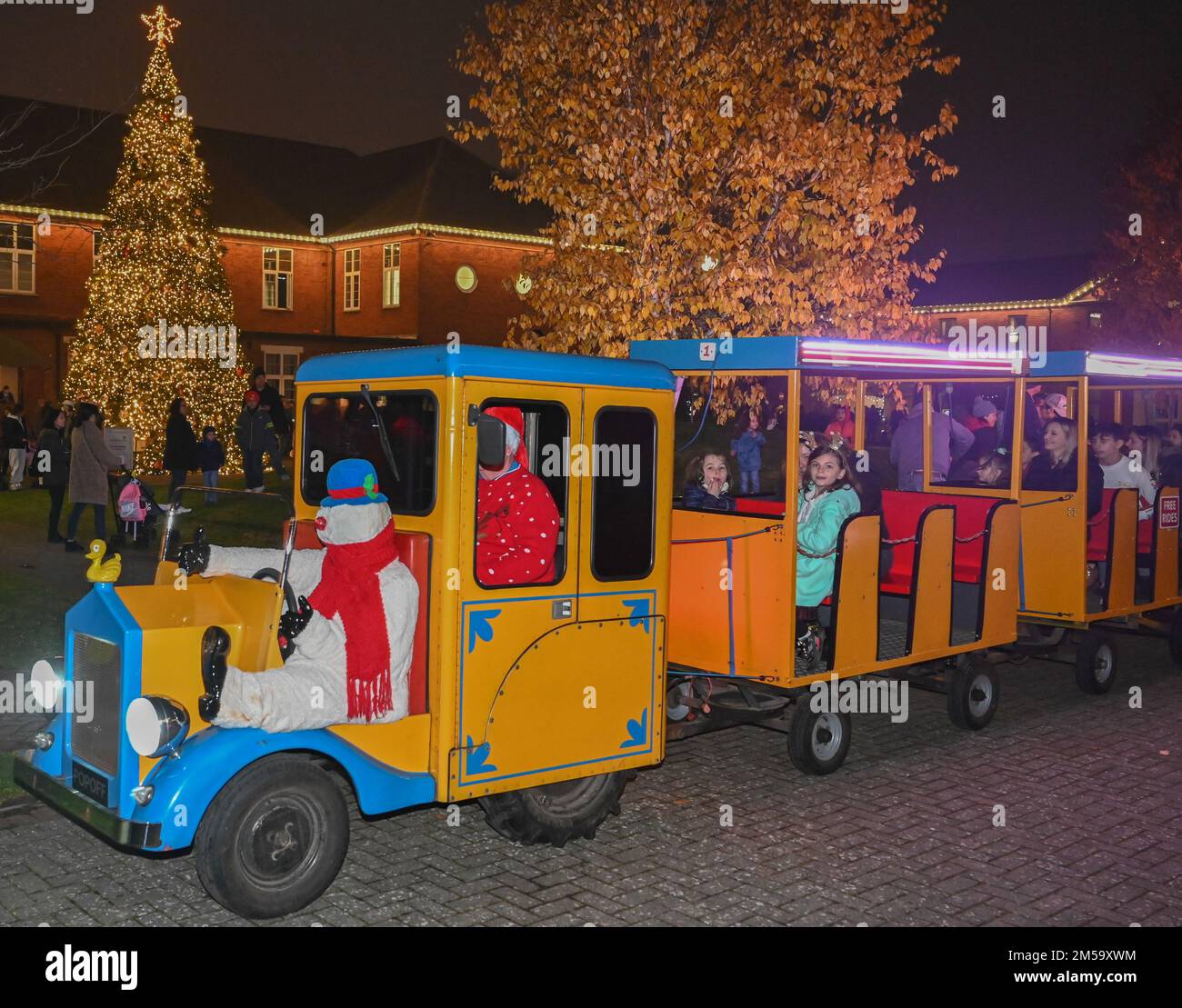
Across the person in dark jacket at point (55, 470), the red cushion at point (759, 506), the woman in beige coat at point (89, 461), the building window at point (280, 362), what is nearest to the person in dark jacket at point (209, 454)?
the person in dark jacket at point (55, 470)

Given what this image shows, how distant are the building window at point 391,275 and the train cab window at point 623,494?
34.7 meters

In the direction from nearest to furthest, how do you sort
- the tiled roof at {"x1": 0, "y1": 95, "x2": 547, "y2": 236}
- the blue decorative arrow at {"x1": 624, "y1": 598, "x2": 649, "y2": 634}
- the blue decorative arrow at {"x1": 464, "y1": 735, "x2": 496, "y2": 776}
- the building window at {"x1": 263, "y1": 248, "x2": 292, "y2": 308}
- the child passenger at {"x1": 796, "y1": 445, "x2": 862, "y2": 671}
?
the blue decorative arrow at {"x1": 464, "y1": 735, "x2": 496, "y2": 776}
the blue decorative arrow at {"x1": 624, "y1": 598, "x2": 649, "y2": 634}
the child passenger at {"x1": 796, "y1": 445, "x2": 862, "y2": 671}
the tiled roof at {"x1": 0, "y1": 95, "x2": 547, "y2": 236}
the building window at {"x1": 263, "y1": 248, "x2": 292, "y2": 308}

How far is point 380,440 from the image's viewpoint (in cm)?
597

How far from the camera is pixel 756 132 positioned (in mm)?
13328

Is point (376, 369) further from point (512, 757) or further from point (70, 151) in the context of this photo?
point (70, 151)

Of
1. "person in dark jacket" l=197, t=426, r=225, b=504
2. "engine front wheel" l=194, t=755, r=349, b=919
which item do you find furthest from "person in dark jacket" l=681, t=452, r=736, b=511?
"person in dark jacket" l=197, t=426, r=225, b=504

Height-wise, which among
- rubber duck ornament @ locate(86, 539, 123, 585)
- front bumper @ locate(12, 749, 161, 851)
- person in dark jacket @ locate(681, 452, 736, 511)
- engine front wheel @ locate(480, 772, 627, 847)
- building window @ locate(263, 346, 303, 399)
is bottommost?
engine front wheel @ locate(480, 772, 627, 847)

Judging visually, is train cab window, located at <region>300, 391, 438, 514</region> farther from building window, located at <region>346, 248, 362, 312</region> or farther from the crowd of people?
building window, located at <region>346, 248, 362, 312</region>

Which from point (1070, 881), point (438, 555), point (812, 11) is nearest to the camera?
point (438, 555)

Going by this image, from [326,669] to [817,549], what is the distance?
3.48m

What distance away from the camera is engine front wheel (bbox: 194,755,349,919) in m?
5.02

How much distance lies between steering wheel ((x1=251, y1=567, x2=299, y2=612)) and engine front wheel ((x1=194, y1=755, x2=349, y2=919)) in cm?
67

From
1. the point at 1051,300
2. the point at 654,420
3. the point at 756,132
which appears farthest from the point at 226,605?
the point at 1051,300

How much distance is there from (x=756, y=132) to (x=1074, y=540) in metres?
5.93
